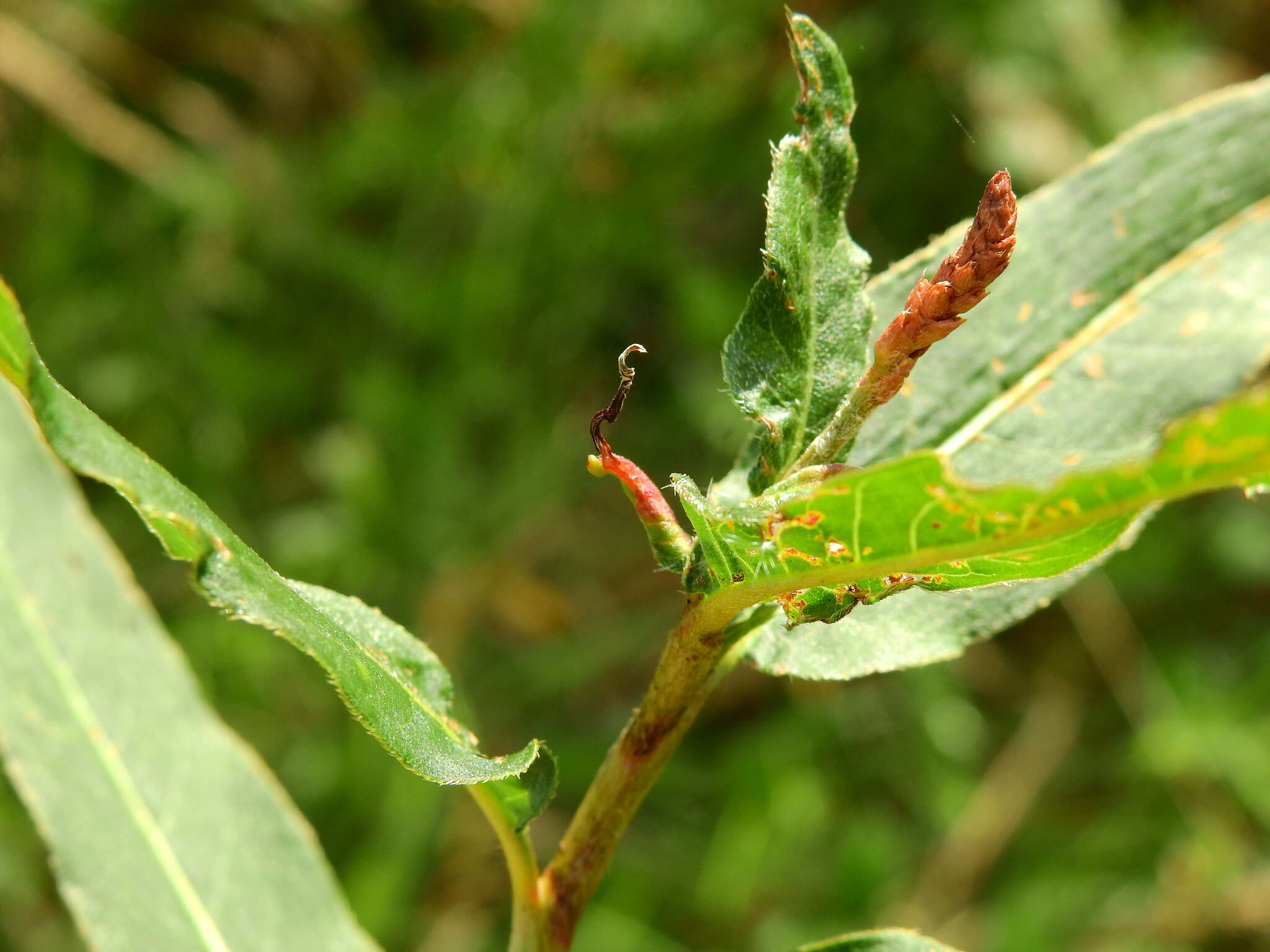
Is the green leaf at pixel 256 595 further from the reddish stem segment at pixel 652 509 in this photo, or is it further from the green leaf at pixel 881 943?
the green leaf at pixel 881 943

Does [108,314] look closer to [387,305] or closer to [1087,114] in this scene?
[387,305]

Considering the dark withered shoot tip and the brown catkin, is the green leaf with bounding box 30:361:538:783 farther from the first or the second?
the brown catkin

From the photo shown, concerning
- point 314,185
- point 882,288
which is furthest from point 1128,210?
point 314,185

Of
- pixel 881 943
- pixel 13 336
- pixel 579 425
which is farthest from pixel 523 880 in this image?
pixel 579 425

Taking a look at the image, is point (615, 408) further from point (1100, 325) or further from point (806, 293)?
point (1100, 325)

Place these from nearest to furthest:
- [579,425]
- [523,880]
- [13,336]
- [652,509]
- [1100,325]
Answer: [13,336] < [652,509] < [523,880] < [1100,325] < [579,425]

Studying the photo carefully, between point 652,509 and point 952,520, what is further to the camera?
point 652,509
